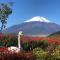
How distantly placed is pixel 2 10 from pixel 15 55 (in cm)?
2272

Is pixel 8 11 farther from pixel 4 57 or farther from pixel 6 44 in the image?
pixel 4 57

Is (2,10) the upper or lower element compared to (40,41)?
upper

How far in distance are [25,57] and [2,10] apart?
22762mm

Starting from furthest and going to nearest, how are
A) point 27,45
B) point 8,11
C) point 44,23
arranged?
point 44,23, point 8,11, point 27,45

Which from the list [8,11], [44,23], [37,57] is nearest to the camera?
[37,57]

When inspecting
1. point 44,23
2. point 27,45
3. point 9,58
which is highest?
point 44,23

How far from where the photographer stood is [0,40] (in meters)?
21.2

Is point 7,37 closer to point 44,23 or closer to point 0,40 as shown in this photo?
point 0,40

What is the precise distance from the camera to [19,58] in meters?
13.0

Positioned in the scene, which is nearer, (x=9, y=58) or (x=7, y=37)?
(x=9, y=58)

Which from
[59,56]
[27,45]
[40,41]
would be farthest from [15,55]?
[40,41]

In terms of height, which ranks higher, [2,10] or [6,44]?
[2,10]

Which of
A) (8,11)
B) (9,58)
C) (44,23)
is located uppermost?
(44,23)

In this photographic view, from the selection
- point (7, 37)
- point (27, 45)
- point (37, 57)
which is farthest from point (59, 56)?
point (7, 37)
